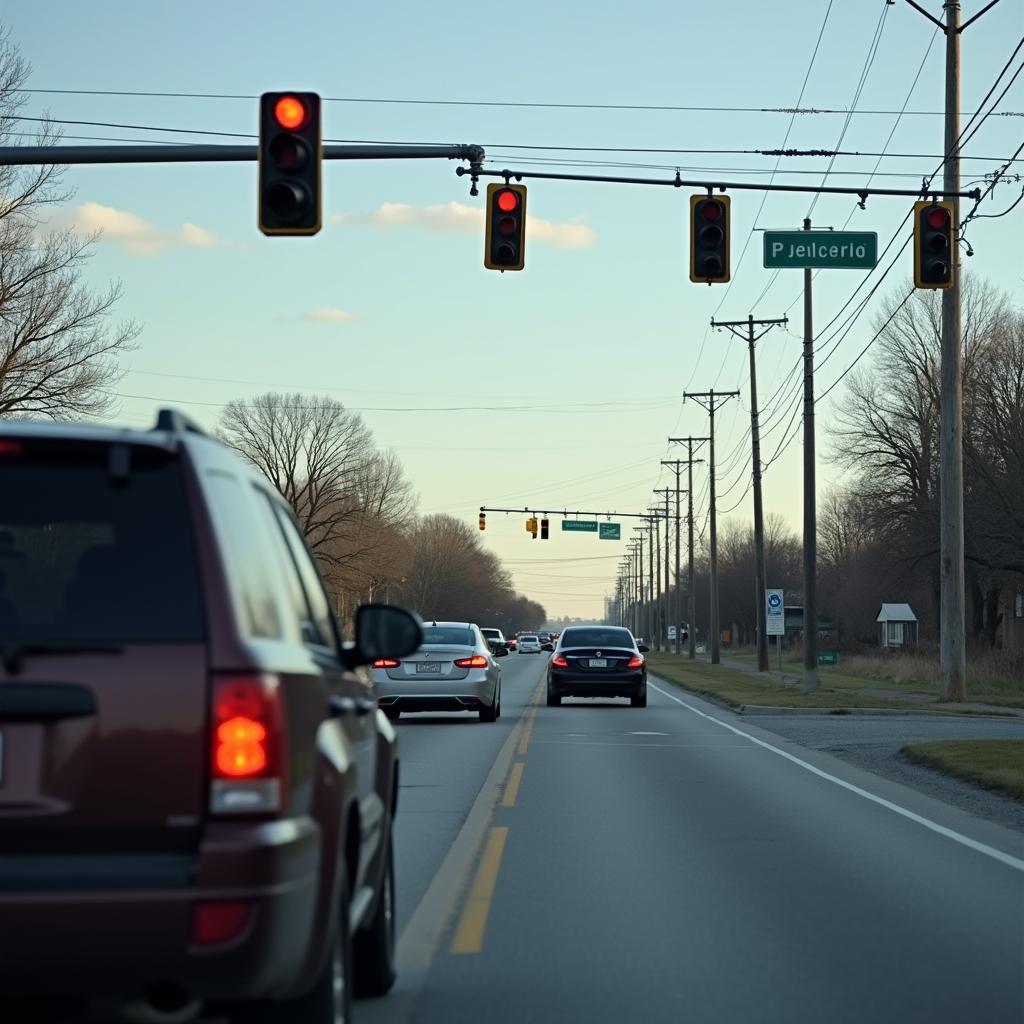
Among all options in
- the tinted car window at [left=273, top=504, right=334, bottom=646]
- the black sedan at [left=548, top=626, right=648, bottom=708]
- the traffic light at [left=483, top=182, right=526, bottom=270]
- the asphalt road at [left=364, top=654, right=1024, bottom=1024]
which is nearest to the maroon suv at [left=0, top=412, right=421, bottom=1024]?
the tinted car window at [left=273, top=504, right=334, bottom=646]

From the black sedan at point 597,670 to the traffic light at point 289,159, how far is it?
18.8m

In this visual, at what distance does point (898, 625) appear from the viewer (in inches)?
4112

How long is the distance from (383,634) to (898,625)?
331ft

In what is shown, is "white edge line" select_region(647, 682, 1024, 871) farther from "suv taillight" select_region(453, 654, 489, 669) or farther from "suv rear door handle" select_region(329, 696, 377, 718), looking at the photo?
"suv rear door handle" select_region(329, 696, 377, 718)

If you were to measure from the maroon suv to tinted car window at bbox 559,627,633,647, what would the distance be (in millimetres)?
29435

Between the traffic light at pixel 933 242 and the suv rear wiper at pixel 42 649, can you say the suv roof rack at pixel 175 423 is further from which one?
the traffic light at pixel 933 242

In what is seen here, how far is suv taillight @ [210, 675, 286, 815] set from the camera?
14.2 feet

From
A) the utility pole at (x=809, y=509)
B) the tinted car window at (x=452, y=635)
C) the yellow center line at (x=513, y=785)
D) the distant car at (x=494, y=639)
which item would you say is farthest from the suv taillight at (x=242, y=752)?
the utility pole at (x=809, y=509)

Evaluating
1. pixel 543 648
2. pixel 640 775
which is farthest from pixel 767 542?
pixel 640 775

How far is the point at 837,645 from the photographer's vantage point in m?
115

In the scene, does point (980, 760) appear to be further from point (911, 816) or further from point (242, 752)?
point (242, 752)

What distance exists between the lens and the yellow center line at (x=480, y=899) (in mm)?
8430

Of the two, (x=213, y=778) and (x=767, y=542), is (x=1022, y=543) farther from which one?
(x=767, y=542)

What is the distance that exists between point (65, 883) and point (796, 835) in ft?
30.9
